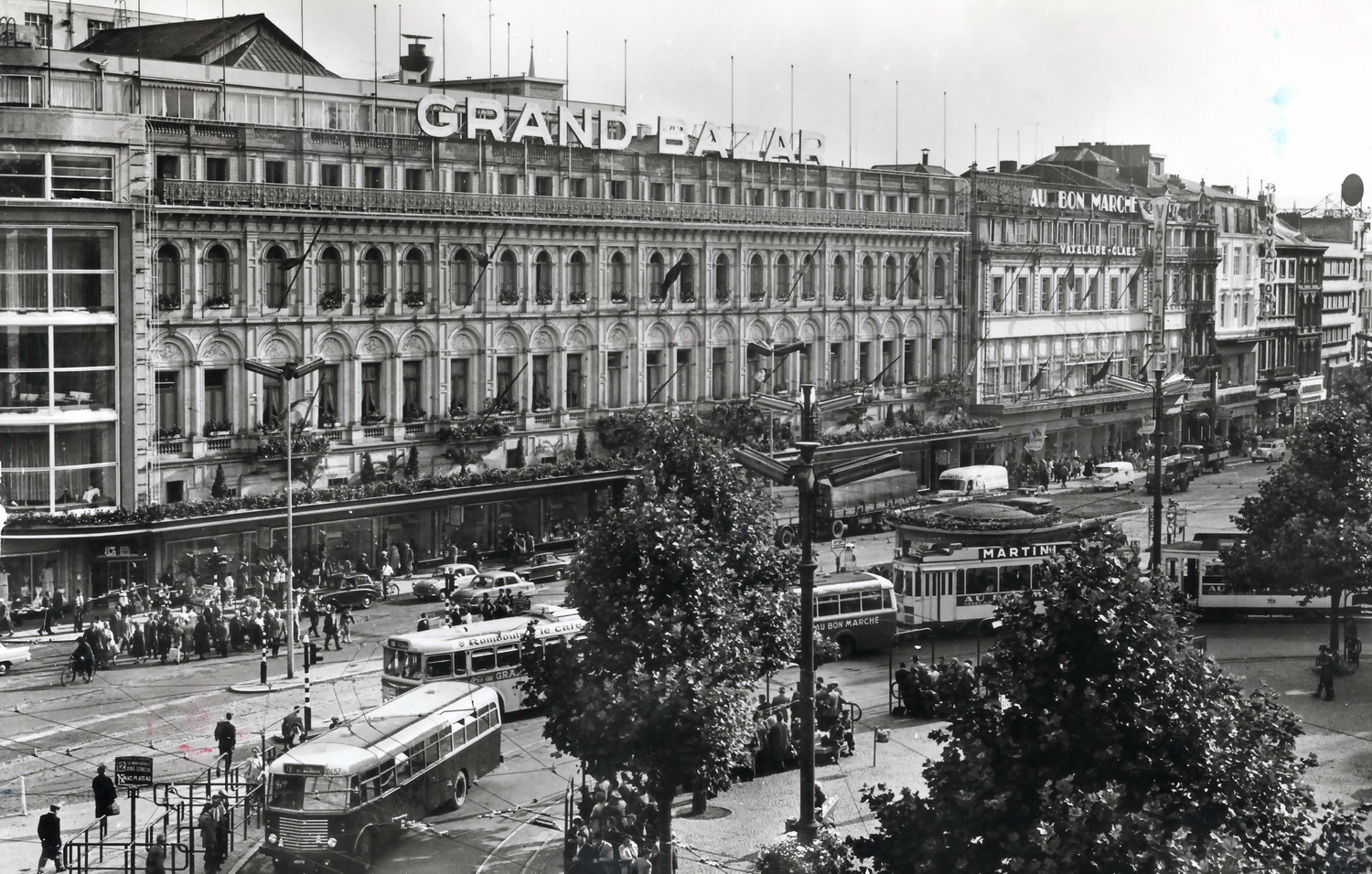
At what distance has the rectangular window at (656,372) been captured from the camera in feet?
259

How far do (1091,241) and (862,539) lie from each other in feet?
137

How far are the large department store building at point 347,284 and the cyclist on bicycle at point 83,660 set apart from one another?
34.4 ft

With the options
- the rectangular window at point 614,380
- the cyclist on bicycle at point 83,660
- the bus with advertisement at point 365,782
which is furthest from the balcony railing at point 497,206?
the bus with advertisement at point 365,782

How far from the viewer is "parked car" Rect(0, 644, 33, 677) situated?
162 feet

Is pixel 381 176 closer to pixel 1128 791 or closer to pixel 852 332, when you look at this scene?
pixel 852 332

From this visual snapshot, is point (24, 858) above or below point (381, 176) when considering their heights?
below

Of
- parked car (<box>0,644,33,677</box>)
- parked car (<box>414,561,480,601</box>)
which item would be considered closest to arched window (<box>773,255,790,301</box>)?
parked car (<box>414,561,480,601</box>)

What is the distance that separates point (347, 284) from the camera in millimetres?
66438

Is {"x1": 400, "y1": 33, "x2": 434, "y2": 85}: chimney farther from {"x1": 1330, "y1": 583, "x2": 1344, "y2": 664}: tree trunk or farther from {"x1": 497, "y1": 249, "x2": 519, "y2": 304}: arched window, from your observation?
{"x1": 1330, "y1": 583, "x2": 1344, "y2": 664}: tree trunk

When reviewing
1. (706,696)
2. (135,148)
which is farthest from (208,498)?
(706,696)

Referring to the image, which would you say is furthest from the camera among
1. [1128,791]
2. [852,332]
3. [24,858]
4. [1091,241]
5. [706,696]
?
[1091,241]

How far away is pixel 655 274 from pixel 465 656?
1561 inches

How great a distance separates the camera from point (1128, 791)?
18578 millimetres

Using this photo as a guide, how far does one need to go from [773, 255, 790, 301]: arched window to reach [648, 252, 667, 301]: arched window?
798 cm
